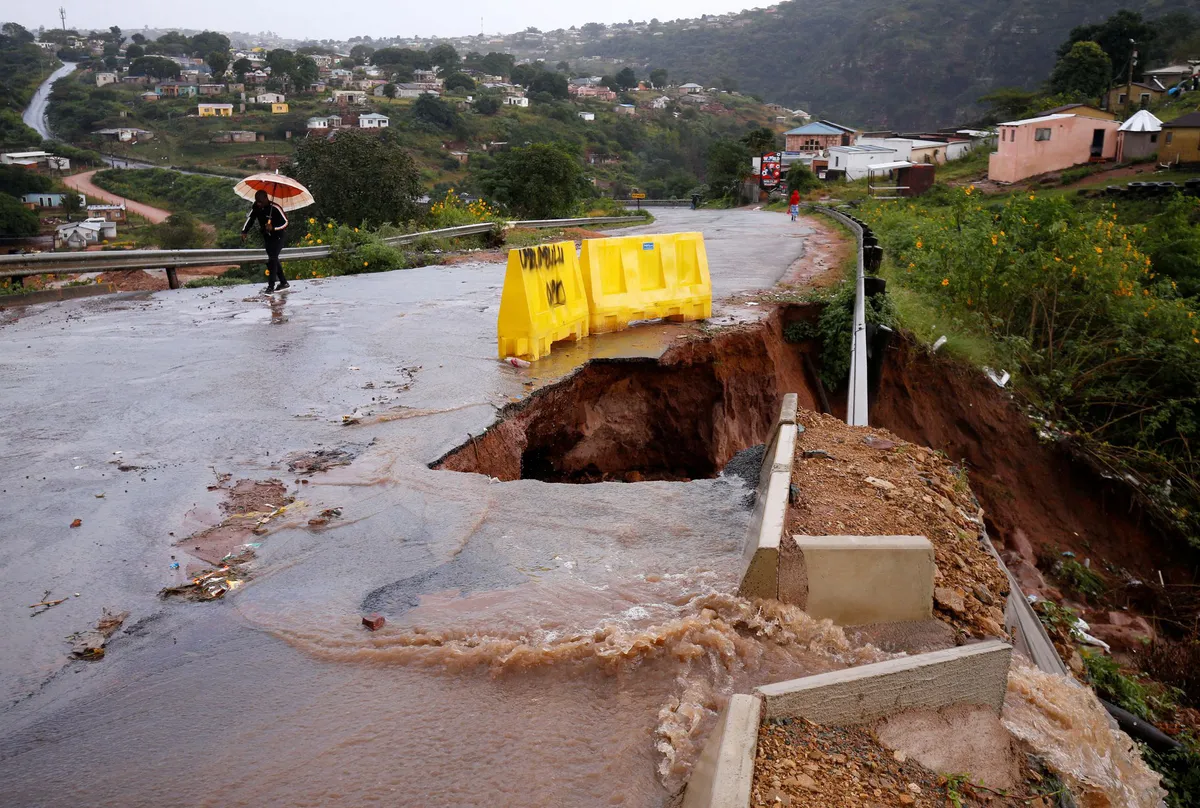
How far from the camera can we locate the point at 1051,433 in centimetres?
1169

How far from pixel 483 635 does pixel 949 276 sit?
1222 centimetres

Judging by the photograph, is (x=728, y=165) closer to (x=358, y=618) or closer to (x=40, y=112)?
(x=40, y=112)

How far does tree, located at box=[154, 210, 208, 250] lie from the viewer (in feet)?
131

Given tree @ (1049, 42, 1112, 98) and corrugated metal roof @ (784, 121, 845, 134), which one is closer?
tree @ (1049, 42, 1112, 98)

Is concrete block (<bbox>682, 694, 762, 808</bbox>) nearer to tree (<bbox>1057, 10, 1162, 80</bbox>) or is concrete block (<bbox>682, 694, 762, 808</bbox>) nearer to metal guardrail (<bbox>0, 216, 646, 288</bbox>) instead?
metal guardrail (<bbox>0, 216, 646, 288</bbox>)

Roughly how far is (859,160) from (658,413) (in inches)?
2455

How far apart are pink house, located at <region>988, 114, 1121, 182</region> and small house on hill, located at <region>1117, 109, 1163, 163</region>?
210 centimetres

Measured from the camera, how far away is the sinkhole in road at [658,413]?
8.33 metres

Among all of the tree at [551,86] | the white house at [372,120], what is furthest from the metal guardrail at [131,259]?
the tree at [551,86]

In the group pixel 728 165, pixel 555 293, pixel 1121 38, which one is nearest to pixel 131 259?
pixel 555 293

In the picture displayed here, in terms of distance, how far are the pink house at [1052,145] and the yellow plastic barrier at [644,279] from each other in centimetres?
5137

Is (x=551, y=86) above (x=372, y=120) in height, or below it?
above

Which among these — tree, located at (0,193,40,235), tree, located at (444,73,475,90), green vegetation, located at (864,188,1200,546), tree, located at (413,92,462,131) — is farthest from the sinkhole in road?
tree, located at (444,73,475,90)

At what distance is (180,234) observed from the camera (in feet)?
135
